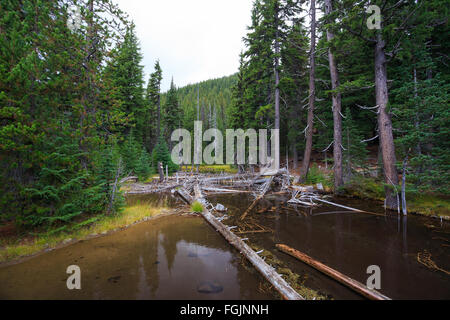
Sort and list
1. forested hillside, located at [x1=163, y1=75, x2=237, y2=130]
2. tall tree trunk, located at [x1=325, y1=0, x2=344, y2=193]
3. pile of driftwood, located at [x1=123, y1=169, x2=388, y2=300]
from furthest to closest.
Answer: forested hillside, located at [x1=163, y1=75, x2=237, y2=130]
tall tree trunk, located at [x1=325, y1=0, x2=344, y2=193]
pile of driftwood, located at [x1=123, y1=169, x2=388, y2=300]

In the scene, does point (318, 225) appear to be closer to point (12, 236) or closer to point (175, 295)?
point (175, 295)

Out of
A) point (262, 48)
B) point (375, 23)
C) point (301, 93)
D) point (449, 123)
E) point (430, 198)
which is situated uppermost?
point (262, 48)

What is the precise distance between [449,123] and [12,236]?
17581 millimetres

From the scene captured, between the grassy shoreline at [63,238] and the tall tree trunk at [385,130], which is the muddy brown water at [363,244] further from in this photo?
the grassy shoreline at [63,238]

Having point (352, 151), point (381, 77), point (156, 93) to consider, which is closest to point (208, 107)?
point (156, 93)

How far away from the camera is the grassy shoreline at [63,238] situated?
473 centimetres

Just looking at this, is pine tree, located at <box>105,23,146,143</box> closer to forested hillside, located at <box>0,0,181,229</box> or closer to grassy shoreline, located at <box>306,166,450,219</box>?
forested hillside, located at <box>0,0,181,229</box>

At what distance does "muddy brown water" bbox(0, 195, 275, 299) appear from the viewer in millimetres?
3387

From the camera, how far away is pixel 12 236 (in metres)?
5.39

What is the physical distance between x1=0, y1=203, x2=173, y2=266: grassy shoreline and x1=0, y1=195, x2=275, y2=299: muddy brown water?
40 centimetres

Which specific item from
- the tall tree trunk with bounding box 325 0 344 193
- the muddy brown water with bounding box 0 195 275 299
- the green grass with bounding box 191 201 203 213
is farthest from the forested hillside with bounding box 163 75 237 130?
Answer: the muddy brown water with bounding box 0 195 275 299

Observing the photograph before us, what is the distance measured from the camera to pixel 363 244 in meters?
5.38
